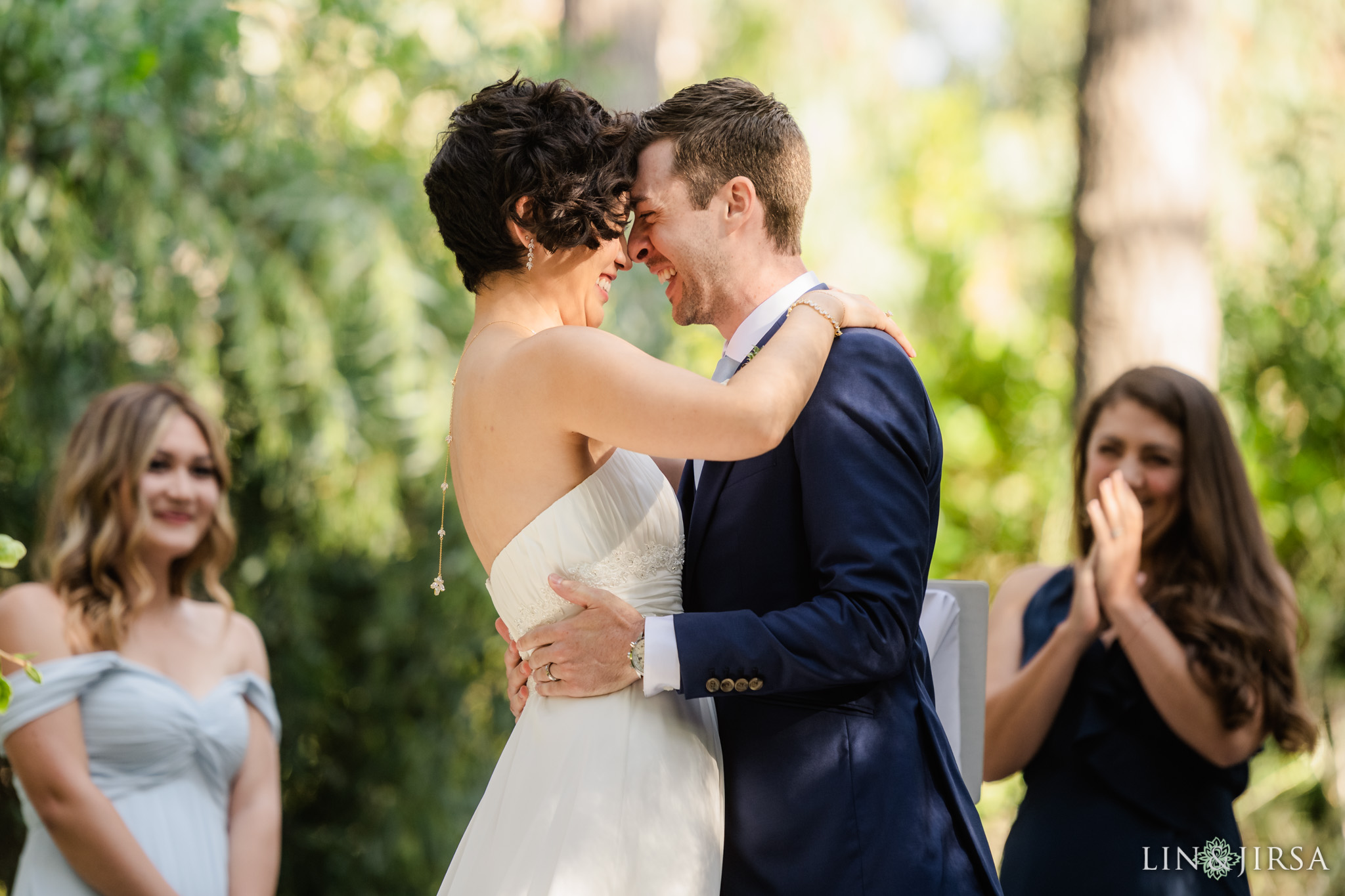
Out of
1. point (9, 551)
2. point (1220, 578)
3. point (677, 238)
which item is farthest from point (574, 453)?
point (1220, 578)

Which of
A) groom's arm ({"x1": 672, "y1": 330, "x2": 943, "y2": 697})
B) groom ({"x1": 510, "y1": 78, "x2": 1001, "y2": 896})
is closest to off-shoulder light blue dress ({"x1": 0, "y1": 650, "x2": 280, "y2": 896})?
groom ({"x1": 510, "y1": 78, "x2": 1001, "y2": 896})

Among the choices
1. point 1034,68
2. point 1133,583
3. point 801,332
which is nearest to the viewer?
point 801,332

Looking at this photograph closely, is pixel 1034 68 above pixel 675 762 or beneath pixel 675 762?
above

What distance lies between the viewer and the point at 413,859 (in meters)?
4.87

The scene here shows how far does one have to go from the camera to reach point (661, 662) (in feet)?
6.22

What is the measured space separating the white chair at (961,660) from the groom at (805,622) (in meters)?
0.53

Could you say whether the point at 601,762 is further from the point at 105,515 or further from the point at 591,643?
the point at 105,515

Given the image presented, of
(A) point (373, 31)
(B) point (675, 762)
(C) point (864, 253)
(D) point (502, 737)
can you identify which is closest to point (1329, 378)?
(C) point (864, 253)

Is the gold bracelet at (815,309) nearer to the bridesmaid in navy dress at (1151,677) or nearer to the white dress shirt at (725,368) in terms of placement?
the white dress shirt at (725,368)

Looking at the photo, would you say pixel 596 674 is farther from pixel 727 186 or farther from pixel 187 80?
pixel 187 80

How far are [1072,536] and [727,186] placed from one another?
6.38 feet

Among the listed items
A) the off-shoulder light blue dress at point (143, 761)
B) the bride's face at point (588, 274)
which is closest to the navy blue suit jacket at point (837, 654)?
the bride's face at point (588, 274)

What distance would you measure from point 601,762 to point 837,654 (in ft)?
1.48

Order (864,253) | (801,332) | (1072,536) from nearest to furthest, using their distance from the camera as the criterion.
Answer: (801,332)
(1072,536)
(864,253)
